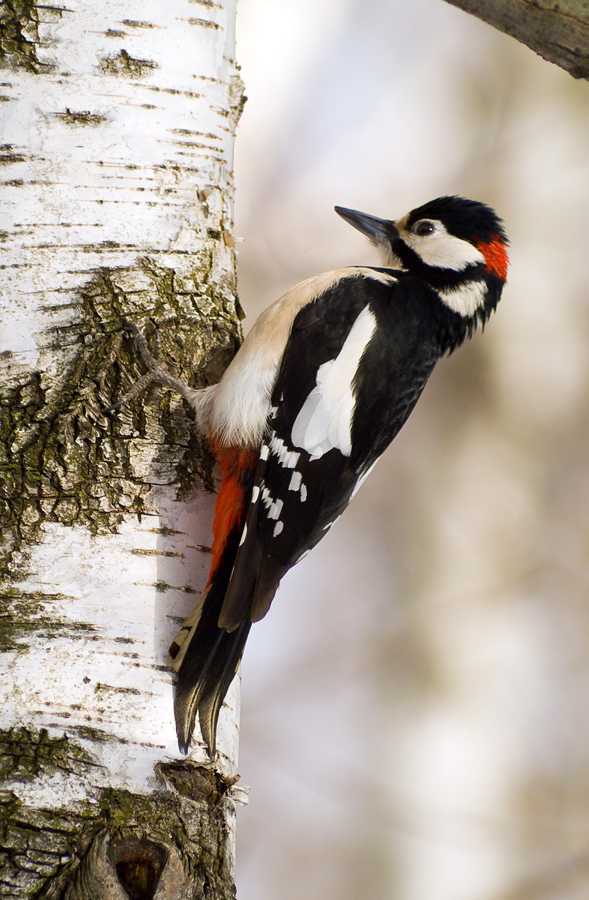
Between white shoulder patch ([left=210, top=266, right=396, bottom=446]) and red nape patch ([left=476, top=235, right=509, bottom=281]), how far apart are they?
36 cm

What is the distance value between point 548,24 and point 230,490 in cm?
108

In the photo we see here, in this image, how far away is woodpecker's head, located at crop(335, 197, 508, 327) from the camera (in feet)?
6.83

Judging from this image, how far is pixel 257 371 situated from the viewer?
5.58ft

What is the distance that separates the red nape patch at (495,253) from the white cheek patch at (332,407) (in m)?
0.55

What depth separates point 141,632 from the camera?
133 cm

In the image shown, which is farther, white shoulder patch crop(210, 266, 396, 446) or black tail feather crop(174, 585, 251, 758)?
white shoulder patch crop(210, 266, 396, 446)

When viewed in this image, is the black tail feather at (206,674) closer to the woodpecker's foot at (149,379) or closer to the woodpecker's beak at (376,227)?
the woodpecker's foot at (149,379)

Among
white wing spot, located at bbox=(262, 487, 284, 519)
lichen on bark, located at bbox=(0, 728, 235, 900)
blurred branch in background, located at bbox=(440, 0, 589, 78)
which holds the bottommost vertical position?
lichen on bark, located at bbox=(0, 728, 235, 900)

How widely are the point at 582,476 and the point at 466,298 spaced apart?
6.29 feet

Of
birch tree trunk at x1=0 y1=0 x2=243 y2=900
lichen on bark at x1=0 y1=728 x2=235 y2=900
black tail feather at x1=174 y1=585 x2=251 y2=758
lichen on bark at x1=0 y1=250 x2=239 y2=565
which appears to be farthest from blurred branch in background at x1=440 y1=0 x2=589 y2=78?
lichen on bark at x1=0 y1=728 x2=235 y2=900

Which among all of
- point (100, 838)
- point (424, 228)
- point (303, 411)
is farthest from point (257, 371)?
point (100, 838)

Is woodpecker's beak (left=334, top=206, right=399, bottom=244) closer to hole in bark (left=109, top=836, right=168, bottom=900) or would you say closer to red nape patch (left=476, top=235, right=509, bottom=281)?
red nape patch (left=476, top=235, right=509, bottom=281)

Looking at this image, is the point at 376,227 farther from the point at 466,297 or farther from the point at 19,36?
the point at 19,36

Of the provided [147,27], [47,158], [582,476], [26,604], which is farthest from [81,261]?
[582,476]
